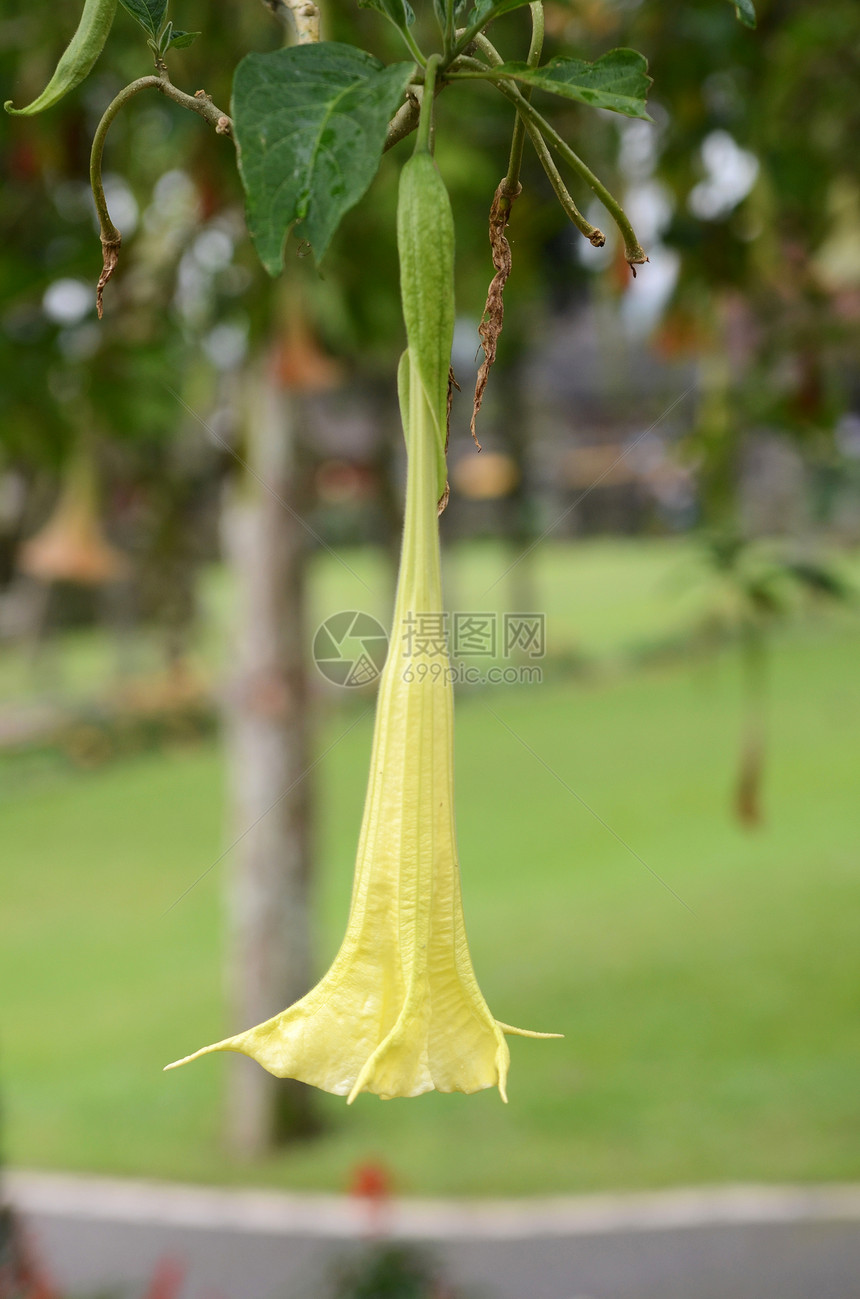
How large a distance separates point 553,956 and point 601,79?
2.85 metres

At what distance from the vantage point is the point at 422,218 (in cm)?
26

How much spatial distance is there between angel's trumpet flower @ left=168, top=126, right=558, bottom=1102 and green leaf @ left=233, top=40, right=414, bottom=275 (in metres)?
0.02

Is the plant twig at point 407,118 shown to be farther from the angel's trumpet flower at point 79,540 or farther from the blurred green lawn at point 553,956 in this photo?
the angel's trumpet flower at point 79,540

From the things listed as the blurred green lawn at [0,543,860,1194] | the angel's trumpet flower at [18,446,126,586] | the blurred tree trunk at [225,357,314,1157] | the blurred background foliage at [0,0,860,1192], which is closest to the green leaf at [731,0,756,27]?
the blurred background foliage at [0,0,860,1192]

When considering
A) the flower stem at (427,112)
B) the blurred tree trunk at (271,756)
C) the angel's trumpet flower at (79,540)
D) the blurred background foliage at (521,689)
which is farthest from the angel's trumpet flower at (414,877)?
the blurred tree trunk at (271,756)

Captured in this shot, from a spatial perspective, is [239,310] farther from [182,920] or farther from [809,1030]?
[182,920]

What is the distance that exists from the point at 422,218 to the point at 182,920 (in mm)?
3375

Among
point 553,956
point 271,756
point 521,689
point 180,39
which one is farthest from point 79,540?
point 521,689

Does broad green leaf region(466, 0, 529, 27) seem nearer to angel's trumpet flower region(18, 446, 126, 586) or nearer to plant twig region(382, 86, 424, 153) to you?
plant twig region(382, 86, 424, 153)

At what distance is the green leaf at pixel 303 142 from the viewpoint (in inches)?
9.8

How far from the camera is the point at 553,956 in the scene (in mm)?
2977

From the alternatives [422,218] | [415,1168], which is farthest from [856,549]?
[422,218]

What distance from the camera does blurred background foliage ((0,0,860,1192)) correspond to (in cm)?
112

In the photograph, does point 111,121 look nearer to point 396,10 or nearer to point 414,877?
point 396,10
